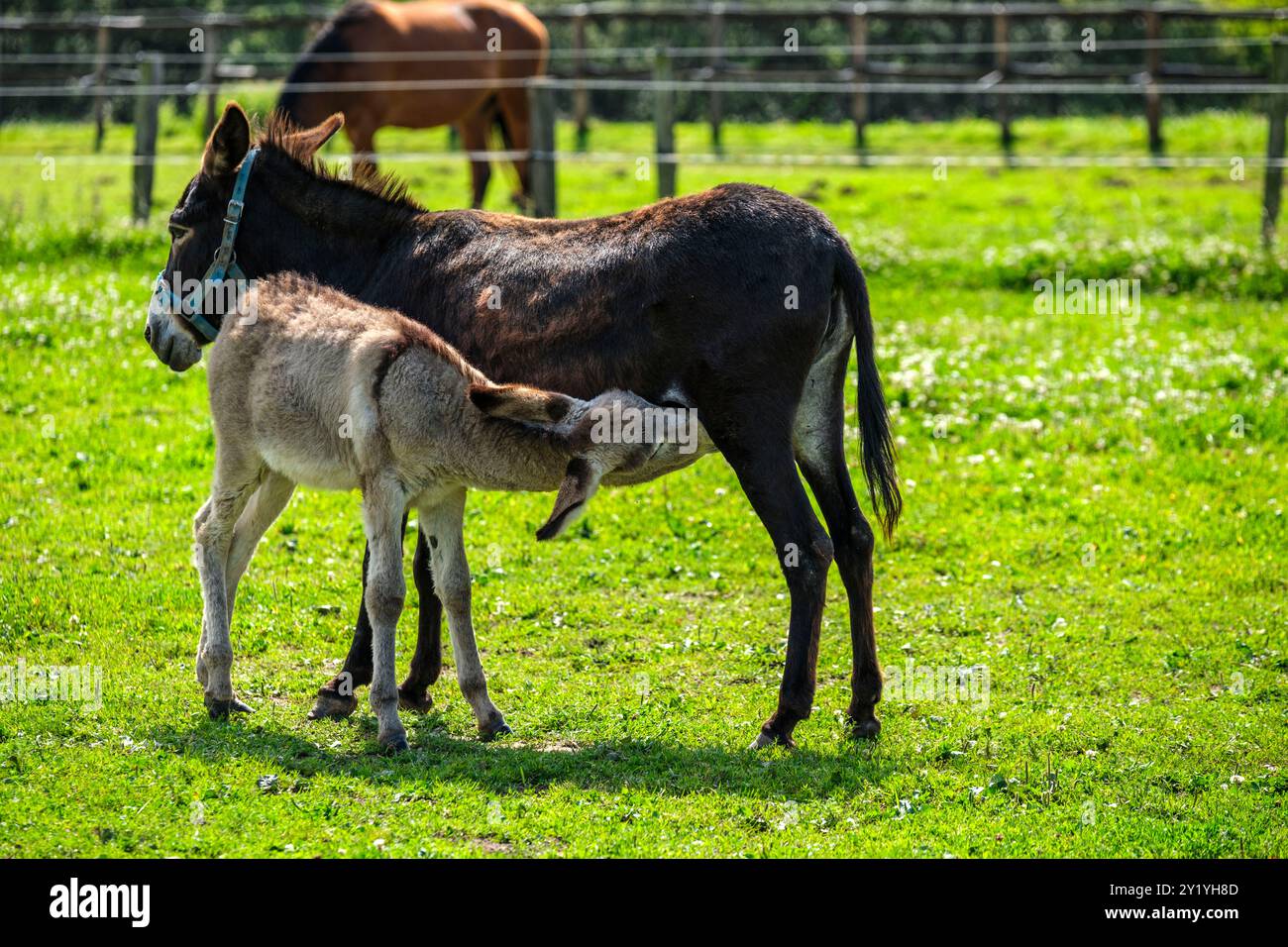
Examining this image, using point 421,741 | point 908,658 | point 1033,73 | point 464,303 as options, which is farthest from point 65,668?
point 1033,73

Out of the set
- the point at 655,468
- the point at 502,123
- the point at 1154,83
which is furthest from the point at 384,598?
the point at 1154,83

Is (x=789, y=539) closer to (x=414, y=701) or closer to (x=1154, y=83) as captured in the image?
(x=414, y=701)

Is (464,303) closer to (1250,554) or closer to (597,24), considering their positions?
(1250,554)

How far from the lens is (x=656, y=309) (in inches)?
263

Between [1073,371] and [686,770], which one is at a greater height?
[1073,371]

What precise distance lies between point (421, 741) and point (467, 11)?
13042 mm

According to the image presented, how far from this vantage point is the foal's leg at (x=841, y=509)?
7.02 m

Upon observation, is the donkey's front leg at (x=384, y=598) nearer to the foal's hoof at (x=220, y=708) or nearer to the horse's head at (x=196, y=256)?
the foal's hoof at (x=220, y=708)

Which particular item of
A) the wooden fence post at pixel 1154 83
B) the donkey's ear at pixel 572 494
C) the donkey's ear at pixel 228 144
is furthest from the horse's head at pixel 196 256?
the wooden fence post at pixel 1154 83

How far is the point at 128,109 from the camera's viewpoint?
2758 cm

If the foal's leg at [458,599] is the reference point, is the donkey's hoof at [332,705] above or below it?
below

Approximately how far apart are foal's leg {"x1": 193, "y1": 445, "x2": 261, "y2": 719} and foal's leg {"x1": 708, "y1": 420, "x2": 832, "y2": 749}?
7.30 feet

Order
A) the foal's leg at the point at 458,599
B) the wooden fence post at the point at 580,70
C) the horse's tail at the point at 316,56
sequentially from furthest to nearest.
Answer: the wooden fence post at the point at 580,70 → the horse's tail at the point at 316,56 → the foal's leg at the point at 458,599

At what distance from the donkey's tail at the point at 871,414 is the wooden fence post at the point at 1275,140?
9.40 meters
